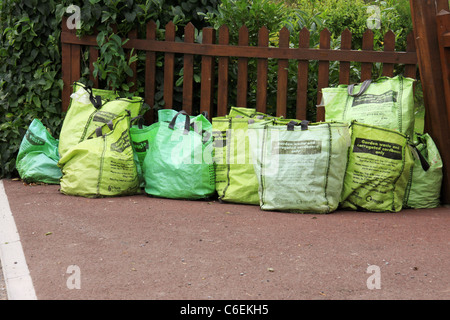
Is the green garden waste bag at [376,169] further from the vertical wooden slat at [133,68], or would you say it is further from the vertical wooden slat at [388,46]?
the vertical wooden slat at [133,68]

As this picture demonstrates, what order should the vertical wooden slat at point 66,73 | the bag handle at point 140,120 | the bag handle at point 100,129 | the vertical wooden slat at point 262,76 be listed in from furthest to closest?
the vertical wooden slat at point 66,73 → the vertical wooden slat at point 262,76 → the bag handle at point 140,120 → the bag handle at point 100,129

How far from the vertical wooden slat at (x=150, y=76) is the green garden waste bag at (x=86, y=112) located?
0.30m

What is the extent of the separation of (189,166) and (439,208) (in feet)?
7.40

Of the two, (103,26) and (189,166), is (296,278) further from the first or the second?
(103,26)

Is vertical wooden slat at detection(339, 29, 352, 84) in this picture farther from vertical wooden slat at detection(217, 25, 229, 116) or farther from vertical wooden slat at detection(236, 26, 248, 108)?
vertical wooden slat at detection(217, 25, 229, 116)

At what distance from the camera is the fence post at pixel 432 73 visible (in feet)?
16.7

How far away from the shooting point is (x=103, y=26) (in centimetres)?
607

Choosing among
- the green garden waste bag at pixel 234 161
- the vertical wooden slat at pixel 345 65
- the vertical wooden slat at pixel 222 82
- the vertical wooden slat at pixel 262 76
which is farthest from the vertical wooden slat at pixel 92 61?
the vertical wooden slat at pixel 345 65

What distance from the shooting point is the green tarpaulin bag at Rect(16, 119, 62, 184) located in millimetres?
5859

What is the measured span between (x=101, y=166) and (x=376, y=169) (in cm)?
240

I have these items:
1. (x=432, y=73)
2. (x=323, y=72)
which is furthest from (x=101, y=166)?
(x=432, y=73)

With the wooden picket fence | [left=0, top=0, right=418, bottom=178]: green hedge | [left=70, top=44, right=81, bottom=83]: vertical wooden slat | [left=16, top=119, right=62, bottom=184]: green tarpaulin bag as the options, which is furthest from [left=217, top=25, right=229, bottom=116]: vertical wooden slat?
[left=16, top=119, right=62, bottom=184]: green tarpaulin bag

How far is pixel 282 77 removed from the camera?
586cm

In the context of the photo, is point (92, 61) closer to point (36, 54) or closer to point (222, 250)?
point (36, 54)
